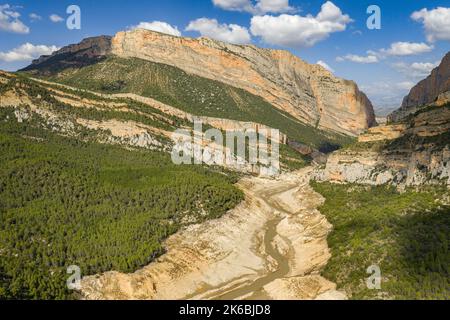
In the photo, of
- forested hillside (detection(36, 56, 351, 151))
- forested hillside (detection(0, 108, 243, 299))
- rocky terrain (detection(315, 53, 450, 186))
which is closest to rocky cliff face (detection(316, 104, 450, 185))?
rocky terrain (detection(315, 53, 450, 186))

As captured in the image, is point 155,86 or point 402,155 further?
point 155,86

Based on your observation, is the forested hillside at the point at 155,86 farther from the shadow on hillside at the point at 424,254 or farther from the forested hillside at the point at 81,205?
the shadow on hillside at the point at 424,254

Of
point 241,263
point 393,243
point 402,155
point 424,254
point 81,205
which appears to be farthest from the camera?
point 402,155

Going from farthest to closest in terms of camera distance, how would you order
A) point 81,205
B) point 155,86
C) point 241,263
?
point 155,86
point 81,205
point 241,263

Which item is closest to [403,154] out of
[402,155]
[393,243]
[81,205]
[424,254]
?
[402,155]

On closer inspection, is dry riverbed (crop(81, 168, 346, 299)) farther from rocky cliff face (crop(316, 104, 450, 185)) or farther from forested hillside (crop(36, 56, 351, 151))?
forested hillside (crop(36, 56, 351, 151))

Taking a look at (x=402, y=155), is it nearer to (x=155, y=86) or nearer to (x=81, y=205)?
(x=81, y=205)

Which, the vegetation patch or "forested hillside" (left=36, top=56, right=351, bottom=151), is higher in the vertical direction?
"forested hillside" (left=36, top=56, right=351, bottom=151)
